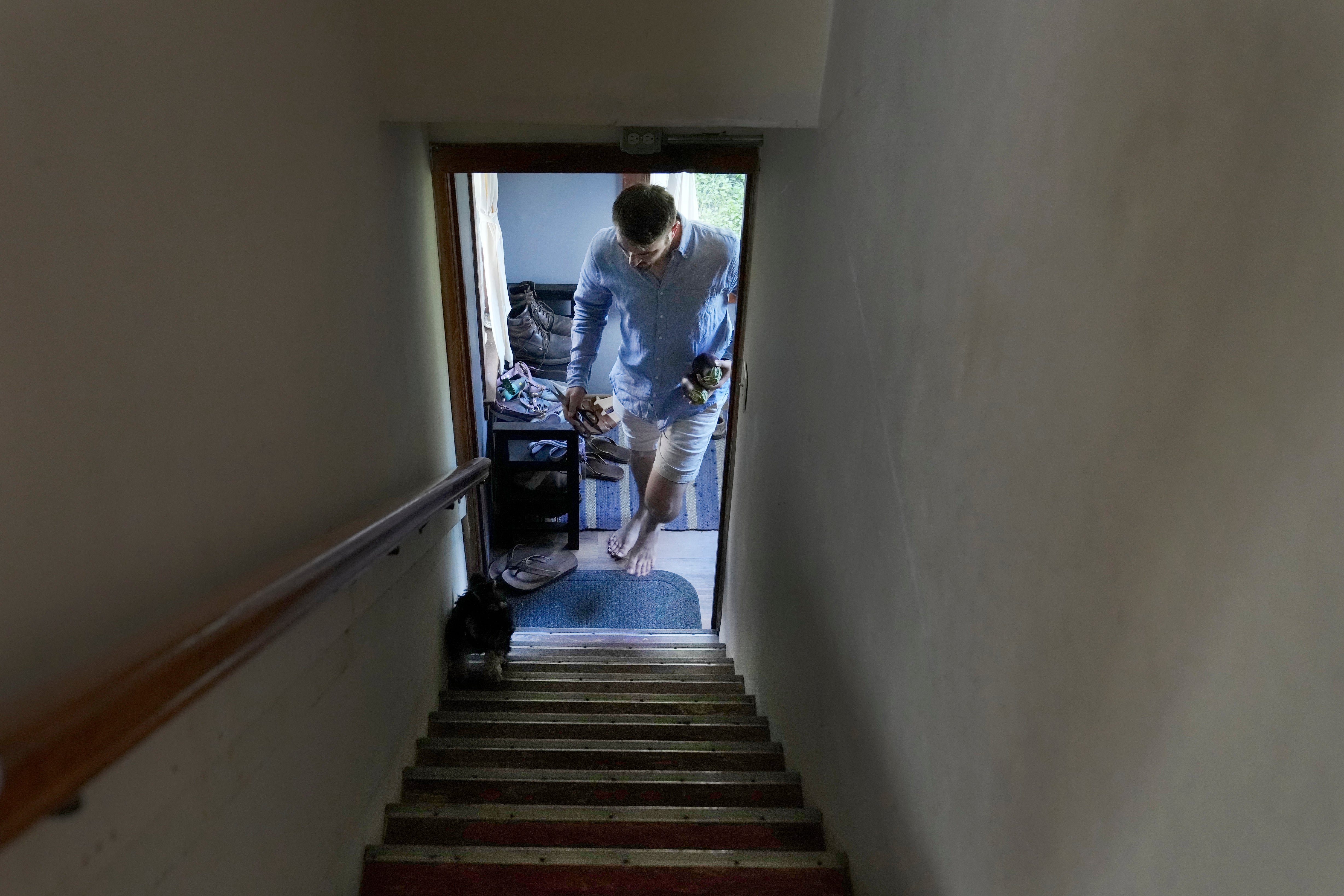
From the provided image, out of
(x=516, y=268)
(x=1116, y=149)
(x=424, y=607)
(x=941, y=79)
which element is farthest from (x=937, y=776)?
(x=516, y=268)

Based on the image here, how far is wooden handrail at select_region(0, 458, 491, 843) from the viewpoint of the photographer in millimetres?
687

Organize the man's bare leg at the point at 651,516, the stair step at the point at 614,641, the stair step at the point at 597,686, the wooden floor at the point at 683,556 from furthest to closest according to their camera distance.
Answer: the wooden floor at the point at 683,556 → the man's bare leg at the point at 651,516 → the stair step at the point at 614,641 → the stair step at the point at 597,686

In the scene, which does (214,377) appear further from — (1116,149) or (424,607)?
(424,607)

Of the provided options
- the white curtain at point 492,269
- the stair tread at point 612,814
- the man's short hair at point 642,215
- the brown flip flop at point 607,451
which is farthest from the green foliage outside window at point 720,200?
the stair tread at point 612,814

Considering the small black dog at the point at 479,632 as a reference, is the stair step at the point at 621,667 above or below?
below

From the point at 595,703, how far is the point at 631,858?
1.21m

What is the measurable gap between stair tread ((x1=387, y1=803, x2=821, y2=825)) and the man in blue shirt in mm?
2031

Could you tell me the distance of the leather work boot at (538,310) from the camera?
21.1 feet

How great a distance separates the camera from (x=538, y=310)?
21.1 ft

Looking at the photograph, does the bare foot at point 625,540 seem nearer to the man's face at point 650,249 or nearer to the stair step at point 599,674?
the stair step at point 599,674

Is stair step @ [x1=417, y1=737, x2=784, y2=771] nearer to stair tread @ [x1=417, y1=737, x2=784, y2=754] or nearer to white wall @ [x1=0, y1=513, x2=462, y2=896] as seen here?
stair tread @ [x1=417, y1=737, x2=784, y2=754]

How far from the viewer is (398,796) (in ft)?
7.20

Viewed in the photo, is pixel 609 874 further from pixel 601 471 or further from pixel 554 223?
pixel 554 223

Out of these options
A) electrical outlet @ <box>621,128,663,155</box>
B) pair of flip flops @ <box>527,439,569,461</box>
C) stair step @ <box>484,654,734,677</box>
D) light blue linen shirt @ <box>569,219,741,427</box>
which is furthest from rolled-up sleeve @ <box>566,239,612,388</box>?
stair step @ <box>484,654,734,677</box>
